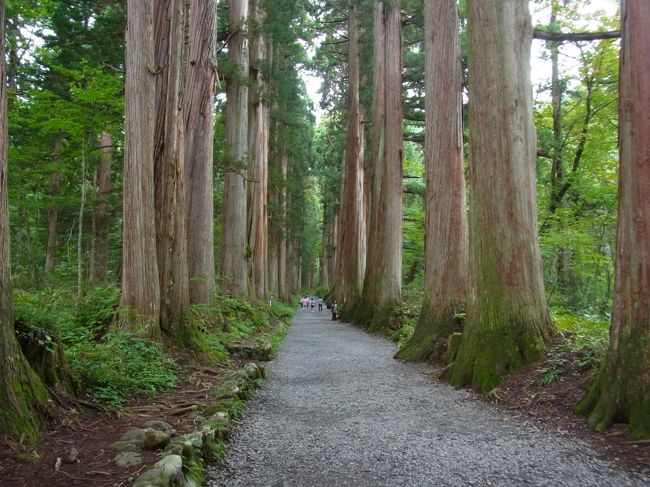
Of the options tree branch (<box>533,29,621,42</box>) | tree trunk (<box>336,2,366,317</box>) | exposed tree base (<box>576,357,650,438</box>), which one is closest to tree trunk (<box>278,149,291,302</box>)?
tree trunk (<box>336,2,366,317</box>)

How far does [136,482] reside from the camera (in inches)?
105

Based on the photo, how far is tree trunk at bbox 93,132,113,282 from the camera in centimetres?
1436

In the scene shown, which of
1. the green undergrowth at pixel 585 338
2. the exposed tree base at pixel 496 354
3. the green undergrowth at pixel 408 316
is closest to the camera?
the green undergrowth at pixel 585 338

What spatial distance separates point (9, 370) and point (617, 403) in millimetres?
4553

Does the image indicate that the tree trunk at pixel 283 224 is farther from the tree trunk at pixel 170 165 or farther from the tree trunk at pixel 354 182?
the tree trunk at pixel 170 165

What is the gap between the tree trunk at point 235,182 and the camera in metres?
A: 14.2

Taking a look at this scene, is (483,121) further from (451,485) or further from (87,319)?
(87,319)

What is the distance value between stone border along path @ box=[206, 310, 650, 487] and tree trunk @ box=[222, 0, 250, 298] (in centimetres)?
837

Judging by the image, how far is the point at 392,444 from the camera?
4.07 m

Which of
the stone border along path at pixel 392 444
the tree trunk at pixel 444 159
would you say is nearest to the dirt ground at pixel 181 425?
the stone border along path at pixel 392 444

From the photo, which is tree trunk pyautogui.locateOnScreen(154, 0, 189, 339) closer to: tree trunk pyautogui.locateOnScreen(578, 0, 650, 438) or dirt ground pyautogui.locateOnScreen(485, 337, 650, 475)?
dirt ground pyautogui.locateOnScreen(485, 337, 650, 475)

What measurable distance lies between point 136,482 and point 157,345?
3906mm

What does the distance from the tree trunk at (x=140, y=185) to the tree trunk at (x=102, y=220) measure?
7.54 m

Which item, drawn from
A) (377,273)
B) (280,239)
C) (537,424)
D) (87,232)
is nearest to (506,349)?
(537,424)
